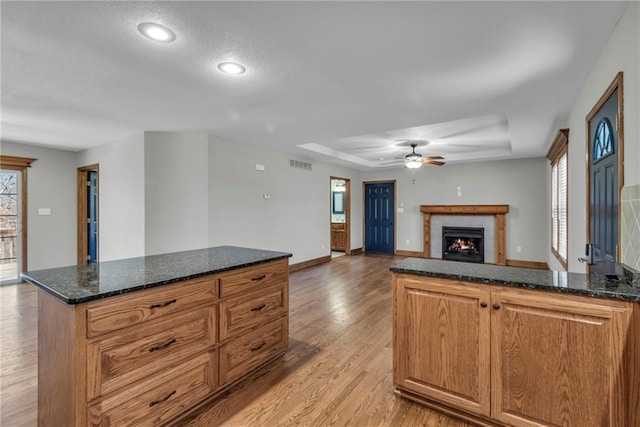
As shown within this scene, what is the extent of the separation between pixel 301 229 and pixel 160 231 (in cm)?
275

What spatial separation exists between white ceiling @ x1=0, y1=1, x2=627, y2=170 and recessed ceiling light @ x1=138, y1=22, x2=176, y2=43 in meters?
0.04

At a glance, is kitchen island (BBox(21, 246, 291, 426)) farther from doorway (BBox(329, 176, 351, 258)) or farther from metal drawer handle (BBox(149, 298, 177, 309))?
doorway (BBox(329, 176, 351, 258))

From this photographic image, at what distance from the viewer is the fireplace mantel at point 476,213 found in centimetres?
666

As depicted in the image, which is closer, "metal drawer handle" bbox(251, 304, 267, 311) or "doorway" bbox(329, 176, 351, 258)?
"metal drawer handle" bbox(251, 304, 267, 311)

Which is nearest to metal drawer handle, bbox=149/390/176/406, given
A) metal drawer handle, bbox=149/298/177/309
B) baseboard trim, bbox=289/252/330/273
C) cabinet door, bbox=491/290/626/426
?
metal drawer handle, bbox=149/298/177/309

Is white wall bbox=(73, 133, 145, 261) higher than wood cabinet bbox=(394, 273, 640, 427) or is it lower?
higher

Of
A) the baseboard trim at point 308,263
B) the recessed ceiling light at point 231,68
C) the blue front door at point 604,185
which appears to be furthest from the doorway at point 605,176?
the baseboard trim at point 308,263

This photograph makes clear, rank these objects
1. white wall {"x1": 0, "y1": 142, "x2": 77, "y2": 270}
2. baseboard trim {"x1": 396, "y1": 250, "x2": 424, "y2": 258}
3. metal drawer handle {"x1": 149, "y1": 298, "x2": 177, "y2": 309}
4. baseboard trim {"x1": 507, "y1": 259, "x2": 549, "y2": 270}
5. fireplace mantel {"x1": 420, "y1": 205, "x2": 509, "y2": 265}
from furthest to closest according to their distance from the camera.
→ baseboard trim {"x1": 396, "y1": 250, "x2": 424, "y2": 258}, fireplace mantel {"x1": 420, "y1": 205, "x2": 509, "y2": 265}, baseboard trim {"x1": 507, "y1": 259, "x2": 549, "y2": 270}, white wall {"x1": 0, "y1": 142, "x2": 77, "y2": 270}, metal drawer handle {"x1": 149, "y1": 298, "x2": 177, "y2": 309}

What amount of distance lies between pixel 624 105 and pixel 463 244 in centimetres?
582

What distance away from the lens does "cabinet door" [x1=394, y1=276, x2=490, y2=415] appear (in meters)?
1.72

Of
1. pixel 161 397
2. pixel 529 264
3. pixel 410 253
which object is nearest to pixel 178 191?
A: pixel 161 397

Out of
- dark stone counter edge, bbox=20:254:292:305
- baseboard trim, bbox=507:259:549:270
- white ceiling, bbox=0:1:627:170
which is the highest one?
white ceiling, bbox=0:1:627:170

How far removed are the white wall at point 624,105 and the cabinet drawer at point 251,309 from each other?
234 centimetres

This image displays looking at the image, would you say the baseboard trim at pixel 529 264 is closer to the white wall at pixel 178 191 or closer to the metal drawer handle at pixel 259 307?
the metal drawer handle at pixel 259 307
